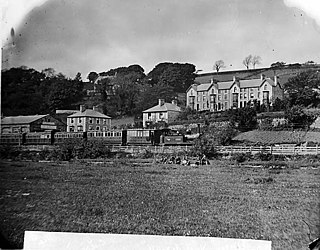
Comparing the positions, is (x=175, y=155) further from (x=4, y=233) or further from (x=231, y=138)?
(x=4, y=233)

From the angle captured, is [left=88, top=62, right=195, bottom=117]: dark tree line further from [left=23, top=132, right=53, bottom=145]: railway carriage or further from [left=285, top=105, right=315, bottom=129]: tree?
[left=285, top=105, right=315, bottom=129]: tree

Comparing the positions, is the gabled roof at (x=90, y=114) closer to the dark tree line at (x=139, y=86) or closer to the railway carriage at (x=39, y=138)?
the dark tree line at (x=139, y=86)

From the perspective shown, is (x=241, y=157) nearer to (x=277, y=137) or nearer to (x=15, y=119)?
(x=277, y=137)

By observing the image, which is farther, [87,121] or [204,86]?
[87,121]

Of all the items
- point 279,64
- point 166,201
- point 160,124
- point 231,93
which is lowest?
point 166,201

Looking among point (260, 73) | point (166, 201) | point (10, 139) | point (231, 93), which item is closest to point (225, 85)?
point (231, 93)

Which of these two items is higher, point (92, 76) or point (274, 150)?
point (92, 76)
